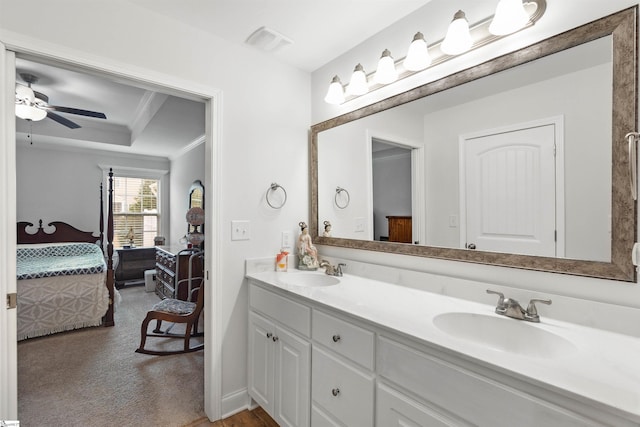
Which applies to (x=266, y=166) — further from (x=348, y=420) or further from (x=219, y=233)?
(x=348, y=420)

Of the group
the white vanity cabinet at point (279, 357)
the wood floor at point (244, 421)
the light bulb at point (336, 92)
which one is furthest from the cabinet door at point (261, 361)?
the light bulb at point (336, 92)

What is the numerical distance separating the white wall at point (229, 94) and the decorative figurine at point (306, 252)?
0.43 ft

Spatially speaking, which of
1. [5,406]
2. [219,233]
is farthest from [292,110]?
[5,406]

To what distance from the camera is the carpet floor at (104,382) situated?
1.93m

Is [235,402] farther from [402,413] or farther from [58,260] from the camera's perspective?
[58,260]

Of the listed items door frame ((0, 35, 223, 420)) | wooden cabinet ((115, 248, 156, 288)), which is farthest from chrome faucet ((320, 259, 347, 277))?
wooden cabinet ((115, 248, 156, 288))

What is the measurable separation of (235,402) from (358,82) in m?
2.18

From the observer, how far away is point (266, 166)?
2.13m

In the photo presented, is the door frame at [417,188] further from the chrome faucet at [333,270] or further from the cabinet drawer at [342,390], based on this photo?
the cabinet drawer at [342,390]

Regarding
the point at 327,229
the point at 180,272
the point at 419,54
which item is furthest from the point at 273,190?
the point at 180,272

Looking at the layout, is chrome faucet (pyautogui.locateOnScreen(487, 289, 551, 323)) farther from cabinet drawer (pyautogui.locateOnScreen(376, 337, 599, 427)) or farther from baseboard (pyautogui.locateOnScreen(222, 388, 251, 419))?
baseboard (pyautogui.locateOnScreen(222, 388, 251, 419))

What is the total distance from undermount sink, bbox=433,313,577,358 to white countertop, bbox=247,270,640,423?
19mm

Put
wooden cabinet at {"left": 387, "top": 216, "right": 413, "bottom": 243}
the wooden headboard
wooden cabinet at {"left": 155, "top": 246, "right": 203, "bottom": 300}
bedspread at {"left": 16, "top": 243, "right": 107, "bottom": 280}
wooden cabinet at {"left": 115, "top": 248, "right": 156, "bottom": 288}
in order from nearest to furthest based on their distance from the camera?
wooden cabinet at {"left": 387, "top": 216, "right": 413, "bottom": 243}, bedspread at {"left": 16, "top": 243, "right": 107, "bottom": 280}, wooden cabinet at {"left": 155, "top": 246, "right": 203, "bottom": 300}, the wooden headboard, wooden cabinet at {"left": 115, "top": 248, "right": 156, "bottom": 288}

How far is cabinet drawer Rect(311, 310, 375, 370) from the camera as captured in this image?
3.98 feet
